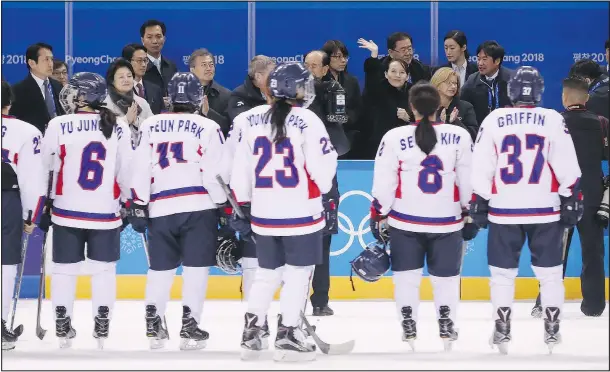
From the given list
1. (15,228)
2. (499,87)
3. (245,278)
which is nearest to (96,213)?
(15,228)

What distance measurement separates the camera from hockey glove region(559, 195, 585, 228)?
6957 mm

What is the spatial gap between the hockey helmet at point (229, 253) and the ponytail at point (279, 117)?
0.87 metres

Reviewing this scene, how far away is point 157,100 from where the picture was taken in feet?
30.8

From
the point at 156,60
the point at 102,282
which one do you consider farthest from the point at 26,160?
the point at 156,60

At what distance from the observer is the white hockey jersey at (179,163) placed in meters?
7.23

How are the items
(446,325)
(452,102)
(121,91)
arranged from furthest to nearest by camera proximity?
1. (452,102)
2. (121,91)
3. (446,325)

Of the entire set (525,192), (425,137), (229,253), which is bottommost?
(229,253)

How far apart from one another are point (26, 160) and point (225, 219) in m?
1.12

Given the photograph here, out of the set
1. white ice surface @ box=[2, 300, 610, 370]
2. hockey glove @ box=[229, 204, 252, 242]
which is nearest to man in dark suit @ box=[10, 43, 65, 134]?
white ice surface @ box=[2, 300, 610, 370]

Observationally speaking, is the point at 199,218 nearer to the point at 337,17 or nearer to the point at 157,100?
the point at 157,100

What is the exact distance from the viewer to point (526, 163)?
6984mm

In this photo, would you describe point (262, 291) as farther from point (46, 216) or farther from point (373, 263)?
point (46, 216)

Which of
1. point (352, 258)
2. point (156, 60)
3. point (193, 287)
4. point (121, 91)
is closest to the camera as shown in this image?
point (193, 287)

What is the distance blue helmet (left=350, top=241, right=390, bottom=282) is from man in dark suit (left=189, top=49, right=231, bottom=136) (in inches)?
69.6
